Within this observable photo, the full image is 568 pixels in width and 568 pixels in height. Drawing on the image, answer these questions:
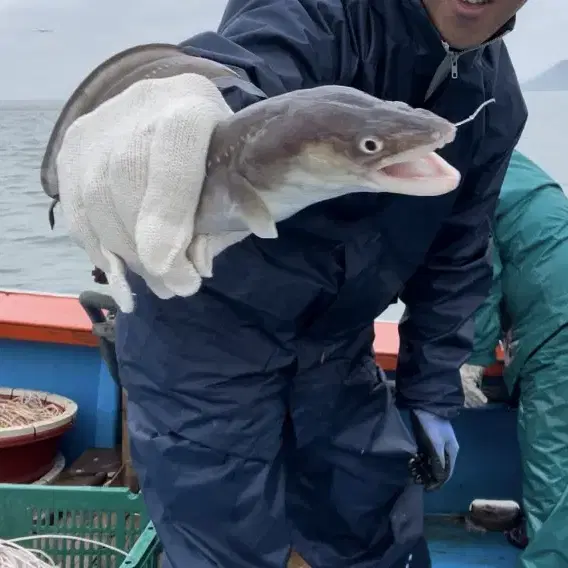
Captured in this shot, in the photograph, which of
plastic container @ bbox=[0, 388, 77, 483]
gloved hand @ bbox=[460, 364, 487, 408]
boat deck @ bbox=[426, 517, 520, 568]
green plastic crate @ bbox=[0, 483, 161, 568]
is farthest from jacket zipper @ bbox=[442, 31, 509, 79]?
plastic container @ bbox=[0, 388, 77, 483]

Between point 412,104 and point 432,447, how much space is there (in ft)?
3.22

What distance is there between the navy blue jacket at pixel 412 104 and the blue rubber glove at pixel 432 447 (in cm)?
4

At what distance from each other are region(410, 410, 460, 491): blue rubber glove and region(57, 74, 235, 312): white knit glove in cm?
115

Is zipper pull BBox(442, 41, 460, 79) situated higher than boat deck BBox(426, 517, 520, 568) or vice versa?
zipper pull BBox(442, 41, 460, 79)

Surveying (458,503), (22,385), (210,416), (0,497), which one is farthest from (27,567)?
(458,503)

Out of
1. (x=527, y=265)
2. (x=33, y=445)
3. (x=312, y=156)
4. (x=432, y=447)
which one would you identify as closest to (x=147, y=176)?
(x=312, y=156)

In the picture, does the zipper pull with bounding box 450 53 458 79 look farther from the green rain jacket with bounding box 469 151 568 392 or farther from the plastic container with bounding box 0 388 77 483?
the plastic container with bounding box 0 388 77 483

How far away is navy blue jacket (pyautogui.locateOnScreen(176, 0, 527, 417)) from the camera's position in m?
1.47

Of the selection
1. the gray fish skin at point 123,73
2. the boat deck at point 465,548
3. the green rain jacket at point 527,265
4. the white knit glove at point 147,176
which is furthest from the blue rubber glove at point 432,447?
the gray fish skin at point 123,73

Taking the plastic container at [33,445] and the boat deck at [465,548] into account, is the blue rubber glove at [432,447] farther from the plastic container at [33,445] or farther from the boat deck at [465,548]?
the plastic container at [33,445]

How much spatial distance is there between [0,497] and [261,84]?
5.17 ft

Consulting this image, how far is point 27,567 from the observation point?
2088mm

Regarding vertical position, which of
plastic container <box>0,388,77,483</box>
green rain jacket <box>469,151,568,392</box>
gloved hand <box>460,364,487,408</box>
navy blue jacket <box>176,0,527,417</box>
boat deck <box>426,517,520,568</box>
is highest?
navy blue jacket <box>176,0,527,417</box>

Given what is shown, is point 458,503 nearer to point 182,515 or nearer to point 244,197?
point 182,515
